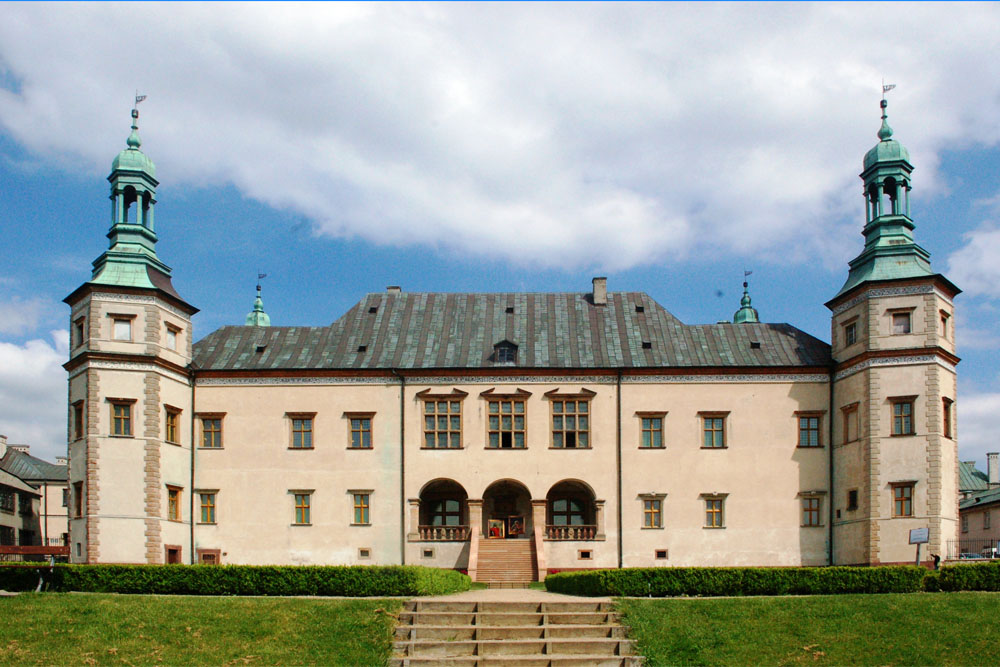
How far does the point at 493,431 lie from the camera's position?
1978 inches

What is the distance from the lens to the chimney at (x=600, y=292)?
54.5m

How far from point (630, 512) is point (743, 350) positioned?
9466 millimetres

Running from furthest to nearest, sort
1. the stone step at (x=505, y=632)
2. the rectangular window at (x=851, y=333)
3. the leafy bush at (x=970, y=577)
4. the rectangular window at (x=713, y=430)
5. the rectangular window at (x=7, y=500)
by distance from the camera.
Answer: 1. the rectangular window at (x=7, y=500)
2. the rectangular window at (x=713, y=430)
3. the rectangular window at (x=851, y=333)
4. the leafy bush at (x=970, y=577)
5. the stone step at (x=505, y=632)

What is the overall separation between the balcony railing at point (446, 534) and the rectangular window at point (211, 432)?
33.9ft

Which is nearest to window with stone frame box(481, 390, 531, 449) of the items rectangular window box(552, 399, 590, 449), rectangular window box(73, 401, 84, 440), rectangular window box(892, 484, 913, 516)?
rectangular window box(552, 399, 590, 449)

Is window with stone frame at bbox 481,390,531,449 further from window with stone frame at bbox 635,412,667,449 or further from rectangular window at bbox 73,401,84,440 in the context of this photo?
rectangular window at bbox 73,401,84,440

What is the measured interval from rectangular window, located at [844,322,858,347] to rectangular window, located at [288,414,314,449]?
24.8 meters

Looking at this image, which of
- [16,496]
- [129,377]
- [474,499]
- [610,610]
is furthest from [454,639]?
[16,496]

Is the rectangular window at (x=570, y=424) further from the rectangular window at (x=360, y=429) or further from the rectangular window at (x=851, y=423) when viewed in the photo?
the rectangular window at (x=851, y=423)

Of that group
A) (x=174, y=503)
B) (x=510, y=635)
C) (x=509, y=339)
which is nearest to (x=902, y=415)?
(x=509, y=339)

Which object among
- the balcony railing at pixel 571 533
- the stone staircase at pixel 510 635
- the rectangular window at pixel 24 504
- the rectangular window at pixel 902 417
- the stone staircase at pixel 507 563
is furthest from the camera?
the rectangular window at pixel 24 504

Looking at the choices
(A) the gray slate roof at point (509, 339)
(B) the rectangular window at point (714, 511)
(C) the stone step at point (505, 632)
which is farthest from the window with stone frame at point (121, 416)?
(B) the rectangular window at point (714, 511)

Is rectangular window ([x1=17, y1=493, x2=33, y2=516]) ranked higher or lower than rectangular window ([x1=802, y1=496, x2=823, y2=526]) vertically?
lower

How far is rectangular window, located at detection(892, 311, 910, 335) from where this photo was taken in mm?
45688
